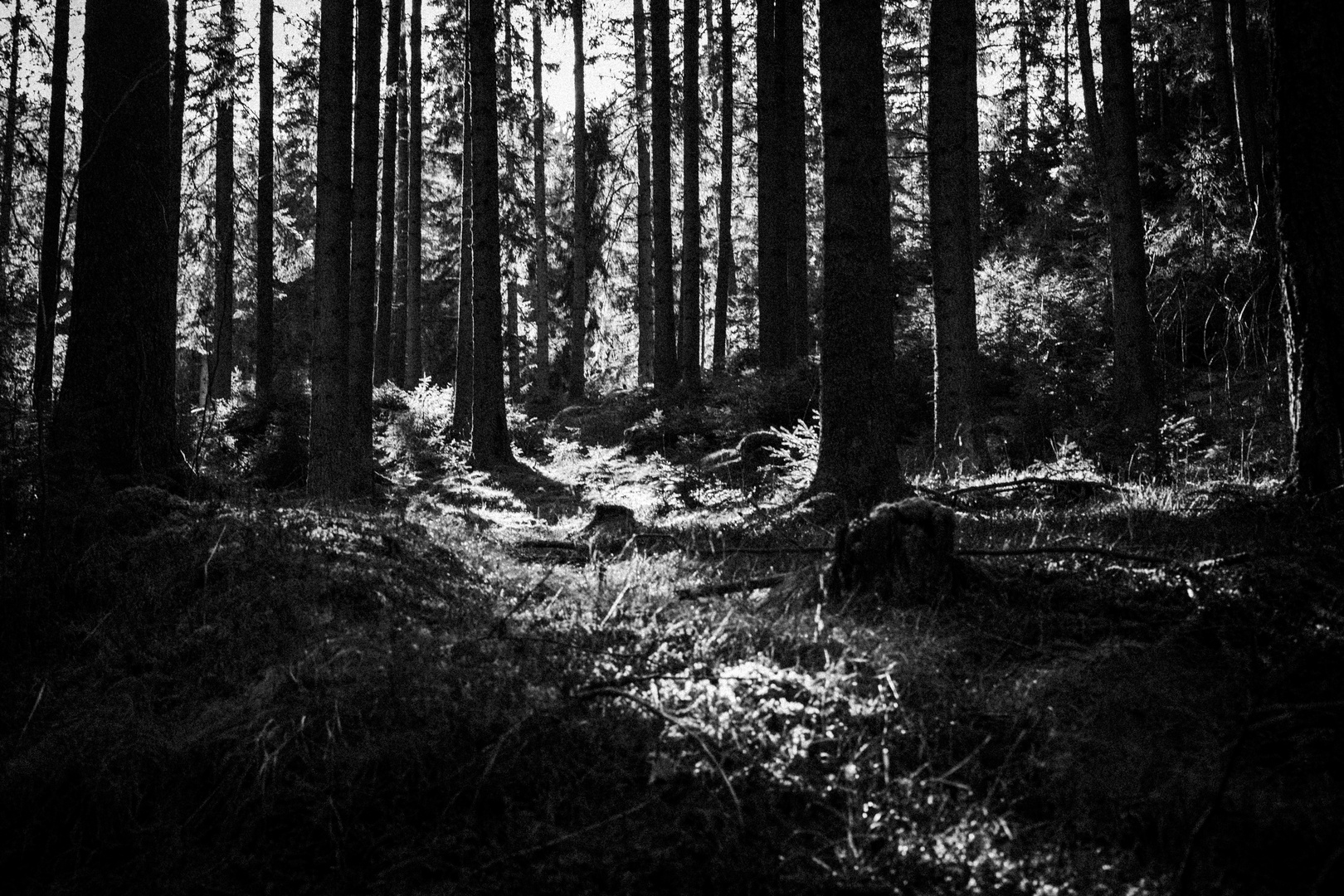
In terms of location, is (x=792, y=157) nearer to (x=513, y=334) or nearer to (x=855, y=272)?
(x=855, y=272)

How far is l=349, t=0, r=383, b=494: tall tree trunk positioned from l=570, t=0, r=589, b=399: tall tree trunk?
38.9ft

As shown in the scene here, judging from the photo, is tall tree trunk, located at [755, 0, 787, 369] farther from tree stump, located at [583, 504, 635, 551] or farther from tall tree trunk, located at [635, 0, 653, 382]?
tree stump, located at [583, 504, 635, 551]

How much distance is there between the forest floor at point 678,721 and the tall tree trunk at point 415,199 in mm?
18122

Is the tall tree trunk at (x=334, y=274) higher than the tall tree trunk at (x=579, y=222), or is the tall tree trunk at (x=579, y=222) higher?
the tall tree trunk at (x=579, y=222)

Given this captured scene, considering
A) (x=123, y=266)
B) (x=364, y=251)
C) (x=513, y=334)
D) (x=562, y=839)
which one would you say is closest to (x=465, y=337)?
(x=364, y=251)

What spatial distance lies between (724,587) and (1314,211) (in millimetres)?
3727

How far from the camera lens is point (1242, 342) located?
19.8ft

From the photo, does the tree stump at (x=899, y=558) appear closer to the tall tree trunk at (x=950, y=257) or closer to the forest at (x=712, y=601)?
the forest at (x=712, y=601)

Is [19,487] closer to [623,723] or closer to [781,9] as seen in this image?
[623,723]

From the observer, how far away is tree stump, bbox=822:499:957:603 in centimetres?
425

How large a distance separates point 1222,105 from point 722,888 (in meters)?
20.4

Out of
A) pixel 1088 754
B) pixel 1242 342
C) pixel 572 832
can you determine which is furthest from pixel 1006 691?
pixel 1242 342

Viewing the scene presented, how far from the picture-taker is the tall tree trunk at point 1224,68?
48.2 ft

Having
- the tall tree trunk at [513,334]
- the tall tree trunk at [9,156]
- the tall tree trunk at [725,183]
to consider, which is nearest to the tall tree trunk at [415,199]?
the tall tree trunk at [725,183]
